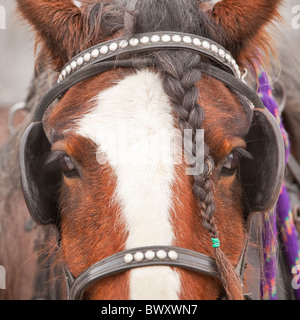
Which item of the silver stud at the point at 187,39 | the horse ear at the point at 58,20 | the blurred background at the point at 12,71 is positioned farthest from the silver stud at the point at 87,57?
the blurred background at the point at 12,71

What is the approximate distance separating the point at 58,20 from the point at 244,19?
753 millimetres

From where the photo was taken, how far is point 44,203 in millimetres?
1778

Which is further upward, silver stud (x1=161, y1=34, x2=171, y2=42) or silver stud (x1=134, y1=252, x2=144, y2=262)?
silver stud (x1=161, y1=34, x2=171, y2=42)

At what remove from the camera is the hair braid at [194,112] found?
4.82 ft

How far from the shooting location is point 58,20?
1.91 m

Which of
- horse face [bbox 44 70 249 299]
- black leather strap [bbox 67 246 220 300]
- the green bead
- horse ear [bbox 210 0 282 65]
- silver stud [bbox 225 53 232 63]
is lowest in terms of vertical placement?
black leather strap [bbox 67 246 220 300]

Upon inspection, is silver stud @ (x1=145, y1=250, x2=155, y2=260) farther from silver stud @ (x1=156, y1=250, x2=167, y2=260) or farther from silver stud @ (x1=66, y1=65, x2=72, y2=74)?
silver stud @ (x1=66, y1=65, x2=72, y2=74)

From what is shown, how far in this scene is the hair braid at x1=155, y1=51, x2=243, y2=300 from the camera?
57.8 inches

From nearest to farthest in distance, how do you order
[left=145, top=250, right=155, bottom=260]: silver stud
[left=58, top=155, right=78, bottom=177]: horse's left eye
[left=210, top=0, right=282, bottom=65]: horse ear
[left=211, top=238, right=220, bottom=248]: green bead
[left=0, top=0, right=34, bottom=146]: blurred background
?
[left=145, top=250, right=155, bottom=260]: silver stud, [left=211, top=238, right=220, bottom=248]: green bead, [left=58, top=155, right=78, bottom=177]: horse's left eye, [left=210, top=0, right=282, bottom=65]: horse ear, [left=0, top=0, right=34, bottom=146]: blurred background

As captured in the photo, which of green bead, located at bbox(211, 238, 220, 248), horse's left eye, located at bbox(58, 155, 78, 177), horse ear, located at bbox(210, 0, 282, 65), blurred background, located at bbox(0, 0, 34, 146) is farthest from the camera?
blurred background, located at bbox(0, 0, 34, 146)

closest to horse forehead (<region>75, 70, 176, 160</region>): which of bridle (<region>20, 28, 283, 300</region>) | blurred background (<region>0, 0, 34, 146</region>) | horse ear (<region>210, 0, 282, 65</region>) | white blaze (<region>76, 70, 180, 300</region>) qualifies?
white blaze (<region>76, 70, 180, 300</region>)

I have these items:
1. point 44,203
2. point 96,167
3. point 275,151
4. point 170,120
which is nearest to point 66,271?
point 44,203

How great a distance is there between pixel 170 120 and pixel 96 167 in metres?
0.29

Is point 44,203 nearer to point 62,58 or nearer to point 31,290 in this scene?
point 62,58
